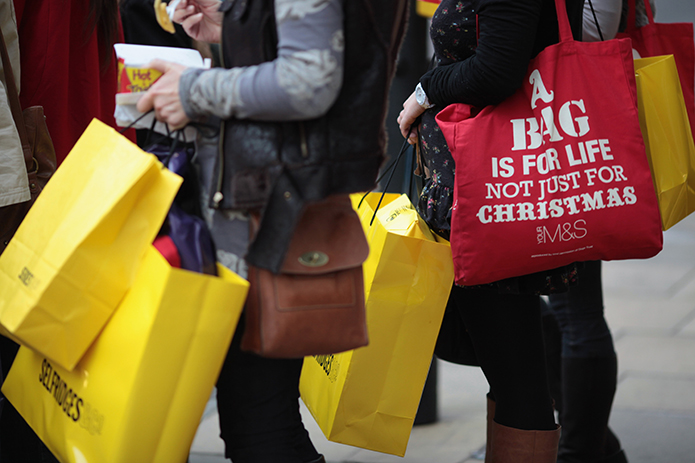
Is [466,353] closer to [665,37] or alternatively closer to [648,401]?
[665,37]

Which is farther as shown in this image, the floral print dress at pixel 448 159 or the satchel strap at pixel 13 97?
the satchel strap at pixel 13 97

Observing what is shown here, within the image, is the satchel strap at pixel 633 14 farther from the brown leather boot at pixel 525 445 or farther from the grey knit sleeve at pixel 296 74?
the grey knit sleeve at pixel 296 74

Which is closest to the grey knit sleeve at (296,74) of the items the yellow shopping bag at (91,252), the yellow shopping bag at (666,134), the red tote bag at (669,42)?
the yellow shopping bag at (91,252)

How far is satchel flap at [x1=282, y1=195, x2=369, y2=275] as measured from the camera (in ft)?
4.88

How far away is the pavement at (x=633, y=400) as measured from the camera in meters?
3.19

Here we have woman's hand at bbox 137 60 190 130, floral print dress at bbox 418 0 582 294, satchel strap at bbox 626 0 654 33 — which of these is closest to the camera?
woman's hand at bbox 137 60 190 130

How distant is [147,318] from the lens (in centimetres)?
140

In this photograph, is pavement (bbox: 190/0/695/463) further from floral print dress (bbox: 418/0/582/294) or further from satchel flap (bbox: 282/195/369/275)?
satchel flap (bbox: 282/195/369/275)

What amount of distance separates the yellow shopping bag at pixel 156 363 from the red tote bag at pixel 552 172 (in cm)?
71

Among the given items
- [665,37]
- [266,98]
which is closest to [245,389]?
[266,98]

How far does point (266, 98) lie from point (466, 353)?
129cm

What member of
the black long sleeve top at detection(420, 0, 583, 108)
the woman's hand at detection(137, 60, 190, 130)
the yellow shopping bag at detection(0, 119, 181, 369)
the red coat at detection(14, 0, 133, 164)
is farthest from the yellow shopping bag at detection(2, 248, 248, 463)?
the red coat at detection(14, 0, 133, 164)

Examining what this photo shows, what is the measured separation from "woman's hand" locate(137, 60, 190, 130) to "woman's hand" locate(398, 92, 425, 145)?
783 millimetres

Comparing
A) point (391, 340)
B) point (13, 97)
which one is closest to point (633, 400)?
point (391, 340)
